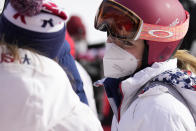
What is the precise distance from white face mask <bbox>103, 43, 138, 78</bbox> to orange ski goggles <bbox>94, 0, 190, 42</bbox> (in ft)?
0.36

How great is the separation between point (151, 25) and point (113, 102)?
672 millimetres

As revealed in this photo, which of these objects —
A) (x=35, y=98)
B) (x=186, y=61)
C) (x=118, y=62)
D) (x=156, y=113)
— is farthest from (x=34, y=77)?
(x=186, y=61)

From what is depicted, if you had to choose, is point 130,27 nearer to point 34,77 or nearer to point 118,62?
point 118,62

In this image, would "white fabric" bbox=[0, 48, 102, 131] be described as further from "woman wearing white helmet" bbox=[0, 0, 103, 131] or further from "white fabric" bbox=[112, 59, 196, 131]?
"white fabric" bbox=[112, 59, 196, 131]

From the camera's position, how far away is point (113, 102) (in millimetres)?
2639

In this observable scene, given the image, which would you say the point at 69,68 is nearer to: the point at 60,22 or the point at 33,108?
the point at 60,22

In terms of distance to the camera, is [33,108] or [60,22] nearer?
[33,108]

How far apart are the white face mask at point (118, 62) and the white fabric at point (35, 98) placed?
1.05m

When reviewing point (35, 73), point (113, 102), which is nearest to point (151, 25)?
point (113, 102)

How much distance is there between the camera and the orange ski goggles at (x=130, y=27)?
252cm

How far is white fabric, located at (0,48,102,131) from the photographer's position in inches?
56.4

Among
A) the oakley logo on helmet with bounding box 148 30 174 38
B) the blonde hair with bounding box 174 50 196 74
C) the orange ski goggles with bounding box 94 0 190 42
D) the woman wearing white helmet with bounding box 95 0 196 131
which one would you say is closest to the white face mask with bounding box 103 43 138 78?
the woman wearing white helmet with bounding box 95 0 196 131

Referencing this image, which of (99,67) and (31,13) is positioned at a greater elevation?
(31,13)

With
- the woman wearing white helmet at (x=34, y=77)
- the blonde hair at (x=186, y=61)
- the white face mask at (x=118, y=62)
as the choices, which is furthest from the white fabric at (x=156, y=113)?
the woman wearing white helmet at (x=34, y=77)
